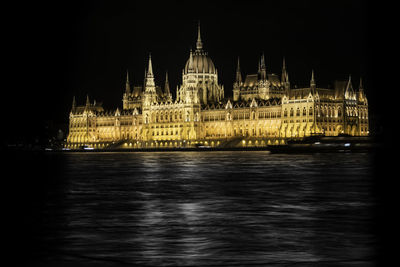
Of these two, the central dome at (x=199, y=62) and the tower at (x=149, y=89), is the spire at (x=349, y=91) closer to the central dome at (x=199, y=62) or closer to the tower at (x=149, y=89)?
the central dome at (x=199, y=62)

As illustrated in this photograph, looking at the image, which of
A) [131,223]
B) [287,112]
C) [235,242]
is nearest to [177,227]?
[131,223]

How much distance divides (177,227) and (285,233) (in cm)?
294

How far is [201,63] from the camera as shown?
600 feet

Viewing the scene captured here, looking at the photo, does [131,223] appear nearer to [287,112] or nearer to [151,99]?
[287,112]

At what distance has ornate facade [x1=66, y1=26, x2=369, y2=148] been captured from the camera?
5979 inches

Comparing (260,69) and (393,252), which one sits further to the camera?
(260,69)

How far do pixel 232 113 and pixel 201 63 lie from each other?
22597 millimetres

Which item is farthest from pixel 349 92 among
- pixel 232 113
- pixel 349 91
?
pixel 232 113

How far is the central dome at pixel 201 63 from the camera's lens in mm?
181887

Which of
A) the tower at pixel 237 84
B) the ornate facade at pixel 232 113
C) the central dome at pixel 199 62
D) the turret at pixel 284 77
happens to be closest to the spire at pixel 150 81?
the ornate facade at pixel 232 113

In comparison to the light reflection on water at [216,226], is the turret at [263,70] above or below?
above

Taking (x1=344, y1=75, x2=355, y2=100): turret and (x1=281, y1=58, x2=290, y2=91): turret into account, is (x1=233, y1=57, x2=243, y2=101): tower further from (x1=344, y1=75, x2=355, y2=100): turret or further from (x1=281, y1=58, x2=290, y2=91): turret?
(x1=344, y1=75, x2=355, y2=100): turret

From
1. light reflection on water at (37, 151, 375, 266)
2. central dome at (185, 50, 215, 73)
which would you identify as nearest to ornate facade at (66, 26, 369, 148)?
central dome at (185, 50, 215, 73)

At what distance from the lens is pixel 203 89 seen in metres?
182
